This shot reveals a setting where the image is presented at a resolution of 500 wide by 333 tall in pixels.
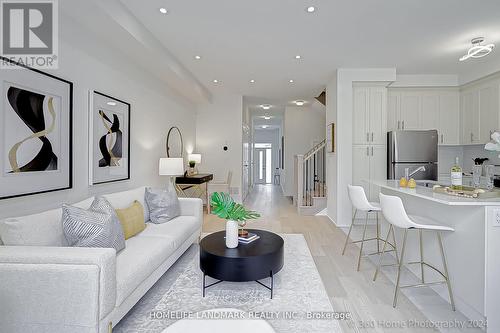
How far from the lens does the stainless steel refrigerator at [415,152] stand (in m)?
4.86

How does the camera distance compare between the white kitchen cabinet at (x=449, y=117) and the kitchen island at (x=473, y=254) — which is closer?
the kitchen island at (x=473, y=254)

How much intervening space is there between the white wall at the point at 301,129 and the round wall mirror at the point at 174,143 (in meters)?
3.90

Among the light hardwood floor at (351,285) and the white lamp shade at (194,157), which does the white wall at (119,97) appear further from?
the light hardwood floor at (351,285)

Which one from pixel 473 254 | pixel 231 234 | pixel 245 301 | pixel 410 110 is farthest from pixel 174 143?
pixel 473 254

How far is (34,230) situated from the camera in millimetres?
1869

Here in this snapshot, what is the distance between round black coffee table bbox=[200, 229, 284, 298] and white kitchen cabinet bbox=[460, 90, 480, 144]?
4.93 metres

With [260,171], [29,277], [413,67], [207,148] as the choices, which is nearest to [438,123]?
[413,67]

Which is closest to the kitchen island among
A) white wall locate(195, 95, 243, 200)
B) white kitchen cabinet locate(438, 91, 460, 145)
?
white kitchen cabinet locate(438, 91, 460, 145)

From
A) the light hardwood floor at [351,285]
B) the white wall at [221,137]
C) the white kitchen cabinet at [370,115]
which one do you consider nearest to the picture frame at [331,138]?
the white kitchen cabinet at [370,115]

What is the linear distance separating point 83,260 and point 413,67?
569cm

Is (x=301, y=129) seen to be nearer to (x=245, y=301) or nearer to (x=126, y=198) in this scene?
(x=126, y=198)

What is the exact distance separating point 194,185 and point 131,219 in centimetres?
327

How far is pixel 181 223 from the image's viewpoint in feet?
10.8

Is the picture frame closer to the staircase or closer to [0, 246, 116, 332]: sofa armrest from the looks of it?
the staircase
